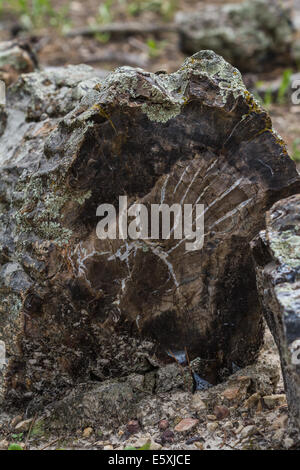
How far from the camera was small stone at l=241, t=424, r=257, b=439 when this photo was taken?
2395 mm

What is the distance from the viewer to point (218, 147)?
8.15ft

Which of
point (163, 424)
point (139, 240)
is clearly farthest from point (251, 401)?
point (139, 240)

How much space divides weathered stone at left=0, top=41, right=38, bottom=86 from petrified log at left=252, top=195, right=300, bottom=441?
2.55 metres

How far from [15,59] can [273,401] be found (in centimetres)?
307

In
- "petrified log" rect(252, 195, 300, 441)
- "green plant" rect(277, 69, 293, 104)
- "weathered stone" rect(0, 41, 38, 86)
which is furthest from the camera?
"green plant" rect(277, 69, 293, 104)

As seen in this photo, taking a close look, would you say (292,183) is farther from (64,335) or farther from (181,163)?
(64,335)

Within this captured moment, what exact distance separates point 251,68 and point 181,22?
121 centimetres

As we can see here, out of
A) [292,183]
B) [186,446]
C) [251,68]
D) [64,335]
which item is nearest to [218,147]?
[292,183]

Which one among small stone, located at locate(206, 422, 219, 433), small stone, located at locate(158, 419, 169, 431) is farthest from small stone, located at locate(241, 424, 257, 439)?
small stone, located at locate(158, 419, 169, 431)

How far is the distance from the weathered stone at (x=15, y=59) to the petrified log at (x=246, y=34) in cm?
394

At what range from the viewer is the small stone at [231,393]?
2645mm

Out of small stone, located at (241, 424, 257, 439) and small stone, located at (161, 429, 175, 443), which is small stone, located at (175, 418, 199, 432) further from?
small stone, located at (241, 424, 257, 439)

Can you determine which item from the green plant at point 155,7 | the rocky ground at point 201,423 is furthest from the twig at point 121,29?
the rocky ground at point 201,423
